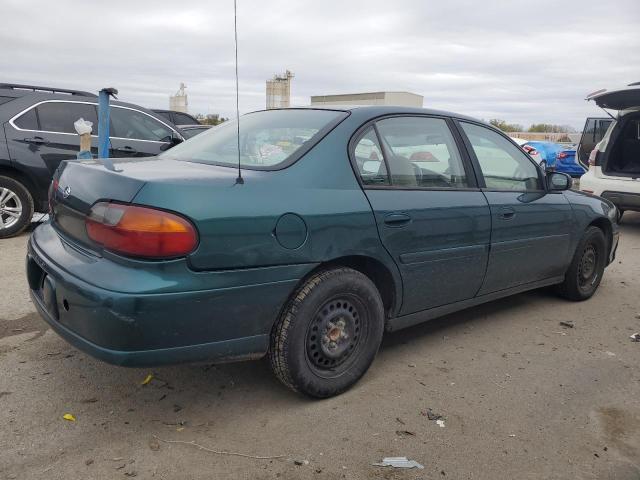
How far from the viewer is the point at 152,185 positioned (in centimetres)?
232

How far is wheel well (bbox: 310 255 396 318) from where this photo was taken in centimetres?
289

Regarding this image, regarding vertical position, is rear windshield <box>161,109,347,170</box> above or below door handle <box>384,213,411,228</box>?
above

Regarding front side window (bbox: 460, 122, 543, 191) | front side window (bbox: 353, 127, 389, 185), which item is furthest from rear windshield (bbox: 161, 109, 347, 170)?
front side window (bbox: 460, 122, 543, 191)

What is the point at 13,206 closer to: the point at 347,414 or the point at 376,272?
the point at 376,272

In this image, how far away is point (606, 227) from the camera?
495cm

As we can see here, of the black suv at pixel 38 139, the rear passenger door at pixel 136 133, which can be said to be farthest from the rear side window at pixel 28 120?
the rear passenger door at pixel 136 133

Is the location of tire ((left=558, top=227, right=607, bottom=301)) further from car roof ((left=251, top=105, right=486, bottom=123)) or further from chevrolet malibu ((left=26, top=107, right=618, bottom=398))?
car roof ((left=251, top=105, right=486, bottom=123))

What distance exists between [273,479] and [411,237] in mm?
1504

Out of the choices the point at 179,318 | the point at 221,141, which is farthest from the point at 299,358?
the point at 221,141

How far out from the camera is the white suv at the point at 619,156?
25.2 ft

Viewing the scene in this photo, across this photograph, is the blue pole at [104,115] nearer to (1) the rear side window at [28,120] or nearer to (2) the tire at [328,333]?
(1) the rear side window at [28,120]

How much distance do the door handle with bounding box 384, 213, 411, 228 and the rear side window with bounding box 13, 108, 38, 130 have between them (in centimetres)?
530

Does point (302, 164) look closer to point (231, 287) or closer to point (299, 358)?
point (231, 287)

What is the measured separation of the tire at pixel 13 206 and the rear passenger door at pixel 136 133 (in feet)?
3.88
